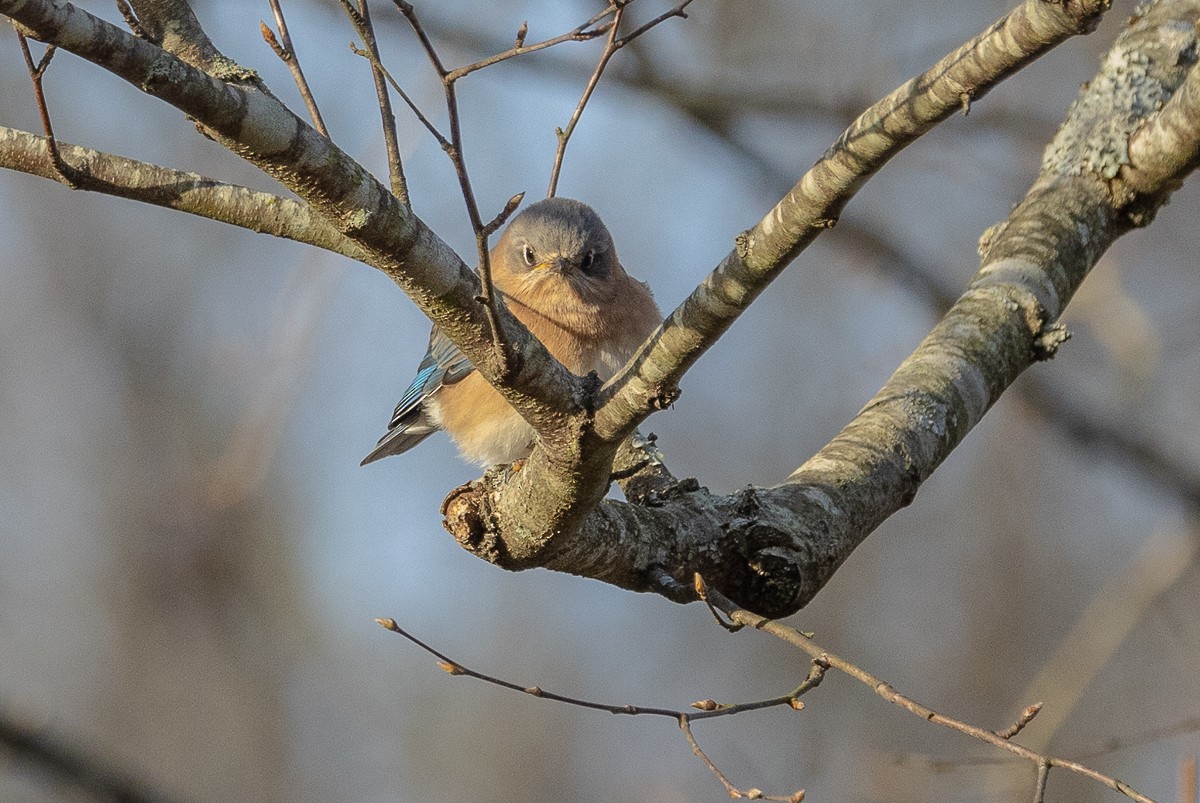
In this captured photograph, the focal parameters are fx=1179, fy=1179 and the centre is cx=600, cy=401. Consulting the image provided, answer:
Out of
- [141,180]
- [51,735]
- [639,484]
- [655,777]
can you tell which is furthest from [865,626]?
[141,180]

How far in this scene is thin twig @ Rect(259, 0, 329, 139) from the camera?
253 centimetres

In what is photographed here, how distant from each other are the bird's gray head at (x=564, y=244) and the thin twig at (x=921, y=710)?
2.72 meters

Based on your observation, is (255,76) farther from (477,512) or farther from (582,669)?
(582,669)

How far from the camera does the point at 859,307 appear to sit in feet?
33.6

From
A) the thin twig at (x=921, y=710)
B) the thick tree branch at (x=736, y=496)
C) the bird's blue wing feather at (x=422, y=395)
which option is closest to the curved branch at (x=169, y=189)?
the thick tree branch at (x=736, y=496)

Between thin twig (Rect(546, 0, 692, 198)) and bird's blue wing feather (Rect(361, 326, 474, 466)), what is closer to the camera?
thin twig (Rect(546, 0, 692, 198))

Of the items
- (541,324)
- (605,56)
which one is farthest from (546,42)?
(541,324)

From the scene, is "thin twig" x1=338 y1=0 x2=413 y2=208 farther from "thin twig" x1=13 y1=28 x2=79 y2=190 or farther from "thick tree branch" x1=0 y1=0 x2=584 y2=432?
"thin twig" x1=13 y1=28 x2=79 y2=190

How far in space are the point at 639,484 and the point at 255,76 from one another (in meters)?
2.05

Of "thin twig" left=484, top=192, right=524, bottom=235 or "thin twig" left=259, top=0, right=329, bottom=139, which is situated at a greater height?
"thin twig" left=259, top=0, right=329, bottom=139

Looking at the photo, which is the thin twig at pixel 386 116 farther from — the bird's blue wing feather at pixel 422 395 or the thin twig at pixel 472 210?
the bird's blue wing feather at pixel 422 395

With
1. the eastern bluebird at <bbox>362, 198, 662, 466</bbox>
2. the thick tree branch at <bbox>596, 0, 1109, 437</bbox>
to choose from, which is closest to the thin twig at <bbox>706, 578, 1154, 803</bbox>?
the thick tree branch at <bbox>596, 0, 1109, 437</bbox>

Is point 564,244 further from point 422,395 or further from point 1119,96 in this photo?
point 1119,96

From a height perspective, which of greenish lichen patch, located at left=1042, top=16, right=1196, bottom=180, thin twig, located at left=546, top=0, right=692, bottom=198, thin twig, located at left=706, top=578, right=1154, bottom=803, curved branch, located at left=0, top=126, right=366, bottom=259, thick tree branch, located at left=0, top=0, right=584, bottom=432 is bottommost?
thin twig, located at left=706, top=578, right=1154, bottom=803
